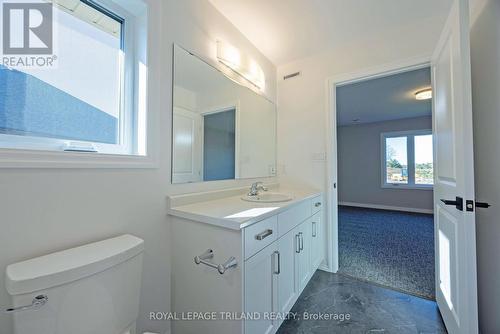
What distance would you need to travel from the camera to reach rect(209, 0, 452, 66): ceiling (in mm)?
1483

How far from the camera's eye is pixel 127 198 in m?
0.99

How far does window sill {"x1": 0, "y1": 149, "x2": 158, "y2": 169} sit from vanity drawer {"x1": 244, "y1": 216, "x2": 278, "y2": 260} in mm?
655

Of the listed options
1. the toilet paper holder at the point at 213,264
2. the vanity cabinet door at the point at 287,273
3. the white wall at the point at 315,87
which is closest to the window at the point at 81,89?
the toilet paper holder at the point at 213,264

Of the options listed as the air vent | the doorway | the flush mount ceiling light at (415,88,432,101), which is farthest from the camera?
the flush mount ceiling light at (415,88,432,101)

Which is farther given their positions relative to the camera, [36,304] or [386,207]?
[386,207]

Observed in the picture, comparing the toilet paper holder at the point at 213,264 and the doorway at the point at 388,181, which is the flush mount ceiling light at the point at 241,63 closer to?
the doorway at the point at 388,181

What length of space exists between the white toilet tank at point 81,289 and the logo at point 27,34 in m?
0.80

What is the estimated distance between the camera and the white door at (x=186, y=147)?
1.24 metres

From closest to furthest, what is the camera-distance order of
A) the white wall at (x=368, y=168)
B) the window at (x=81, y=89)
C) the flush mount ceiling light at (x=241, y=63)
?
the window at (x=81, y=89) < the flush mount ceiling light at (x=241, y=63) < the white wall at (x=368, y=168)

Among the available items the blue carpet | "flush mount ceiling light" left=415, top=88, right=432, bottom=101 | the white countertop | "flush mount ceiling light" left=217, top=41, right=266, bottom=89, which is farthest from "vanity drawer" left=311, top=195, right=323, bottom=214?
"flush mount ceiling light" left=415, top=88, right=432, bottom=101

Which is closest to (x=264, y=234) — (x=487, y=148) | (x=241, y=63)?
(x=487, y=148)

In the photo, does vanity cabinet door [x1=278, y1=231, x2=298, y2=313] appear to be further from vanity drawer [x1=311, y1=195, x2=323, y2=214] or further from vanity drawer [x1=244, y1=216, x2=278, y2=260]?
vanity drawer [x1=311, y1=195, x2=323, y2=214]

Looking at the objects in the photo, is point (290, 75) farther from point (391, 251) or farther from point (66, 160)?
point (391, 251)

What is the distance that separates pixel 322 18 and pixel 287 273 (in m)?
2.01
